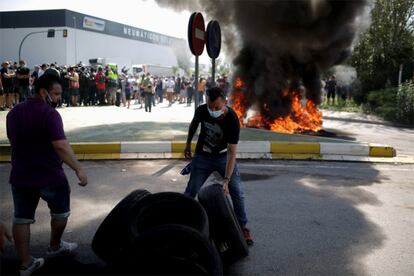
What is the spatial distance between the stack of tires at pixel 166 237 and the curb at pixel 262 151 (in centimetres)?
403

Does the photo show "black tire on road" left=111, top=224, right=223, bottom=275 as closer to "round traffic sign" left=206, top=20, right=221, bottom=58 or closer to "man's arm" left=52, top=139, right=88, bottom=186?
"man's arm" left=52, top=139, right=88, bottom=186

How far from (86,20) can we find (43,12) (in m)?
4.02

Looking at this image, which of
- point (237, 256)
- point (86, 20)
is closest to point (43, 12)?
point (86, 20)

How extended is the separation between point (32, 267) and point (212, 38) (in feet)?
16.4

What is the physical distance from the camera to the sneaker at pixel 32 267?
3227 mm

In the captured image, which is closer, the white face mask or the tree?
the white face mask

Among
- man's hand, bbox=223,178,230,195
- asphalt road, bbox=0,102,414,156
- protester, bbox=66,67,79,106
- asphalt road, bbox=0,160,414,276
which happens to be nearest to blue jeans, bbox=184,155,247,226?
man's hand, bbox=223,178,230,195

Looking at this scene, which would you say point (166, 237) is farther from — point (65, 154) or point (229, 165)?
point (229, 165)

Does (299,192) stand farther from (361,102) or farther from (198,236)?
(361,102)

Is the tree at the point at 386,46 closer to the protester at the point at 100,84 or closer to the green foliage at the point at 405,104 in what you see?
the green foliage at the point at 405,104

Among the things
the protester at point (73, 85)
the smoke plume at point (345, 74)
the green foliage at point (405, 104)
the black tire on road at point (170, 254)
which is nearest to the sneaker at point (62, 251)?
the black tire on road at point (170, 254)

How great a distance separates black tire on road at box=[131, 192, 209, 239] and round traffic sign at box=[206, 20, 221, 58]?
424 cm

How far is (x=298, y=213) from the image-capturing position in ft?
15.9

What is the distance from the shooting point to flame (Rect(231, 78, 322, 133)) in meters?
12.3
